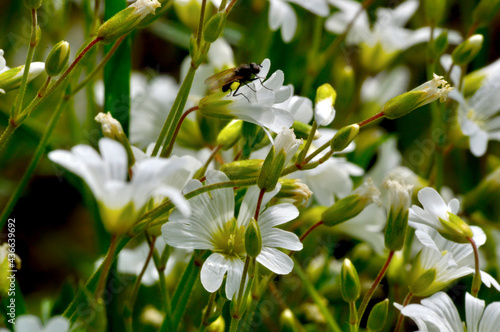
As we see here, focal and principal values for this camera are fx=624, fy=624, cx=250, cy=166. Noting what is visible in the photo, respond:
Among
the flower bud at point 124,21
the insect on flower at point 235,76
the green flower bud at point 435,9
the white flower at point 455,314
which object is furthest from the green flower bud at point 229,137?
the green flower bud at point 435,9

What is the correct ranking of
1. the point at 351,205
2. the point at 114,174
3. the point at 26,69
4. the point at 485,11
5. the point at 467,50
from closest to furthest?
the point at 114,174 → the point at 26,69 → the point at 351,205 → the point at 467,50 → the point at 485,11

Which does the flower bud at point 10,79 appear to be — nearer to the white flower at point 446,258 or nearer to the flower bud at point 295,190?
the flower bud at point 295,190

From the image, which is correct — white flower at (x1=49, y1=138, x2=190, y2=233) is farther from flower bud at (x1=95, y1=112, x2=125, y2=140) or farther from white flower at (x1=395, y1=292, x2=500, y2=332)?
white flower at (x1=395, y1=292, x2=500, y2=332)

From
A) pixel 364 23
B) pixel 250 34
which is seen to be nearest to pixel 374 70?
pixel 364 23

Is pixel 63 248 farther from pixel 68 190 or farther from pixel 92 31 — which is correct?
pixel 92 31

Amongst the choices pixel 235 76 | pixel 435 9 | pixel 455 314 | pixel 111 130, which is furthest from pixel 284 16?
pixel 455 314

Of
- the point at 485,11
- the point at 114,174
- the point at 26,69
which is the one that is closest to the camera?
the point at 114,174

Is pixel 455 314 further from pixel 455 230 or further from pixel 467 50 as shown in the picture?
pixel 467 50

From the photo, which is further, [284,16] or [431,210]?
[284,16]
